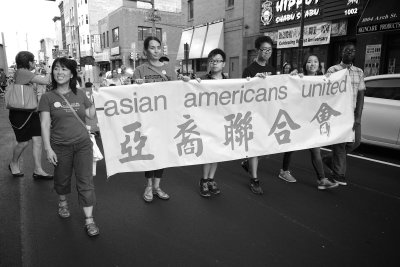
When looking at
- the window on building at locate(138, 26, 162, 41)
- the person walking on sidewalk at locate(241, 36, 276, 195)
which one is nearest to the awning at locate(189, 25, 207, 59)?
the window on building at locate(138, 26, 162, 41)

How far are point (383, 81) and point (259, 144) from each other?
3868 mm

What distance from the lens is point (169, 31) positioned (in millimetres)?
40688

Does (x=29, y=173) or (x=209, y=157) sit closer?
(x=209, y=157)

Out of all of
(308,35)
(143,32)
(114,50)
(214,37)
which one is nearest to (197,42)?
(214,37)

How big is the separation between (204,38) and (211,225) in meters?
20.0

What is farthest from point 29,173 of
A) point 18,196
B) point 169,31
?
point 169,31

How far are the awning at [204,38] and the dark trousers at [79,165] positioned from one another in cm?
1788

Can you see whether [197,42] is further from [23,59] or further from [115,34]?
[115,34]

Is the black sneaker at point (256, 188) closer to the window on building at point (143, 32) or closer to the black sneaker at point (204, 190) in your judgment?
the black sneaker at point (204, 190)

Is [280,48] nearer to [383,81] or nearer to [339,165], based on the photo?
[383,81]

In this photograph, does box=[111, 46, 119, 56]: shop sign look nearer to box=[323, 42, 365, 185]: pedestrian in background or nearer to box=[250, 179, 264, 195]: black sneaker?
box=[323, 42, 365, 185]: pedestrian in background

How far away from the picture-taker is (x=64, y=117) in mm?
3168

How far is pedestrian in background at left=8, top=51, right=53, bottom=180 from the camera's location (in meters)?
4.87

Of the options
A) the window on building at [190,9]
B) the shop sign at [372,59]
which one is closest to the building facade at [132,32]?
the window on building at [190,9]
